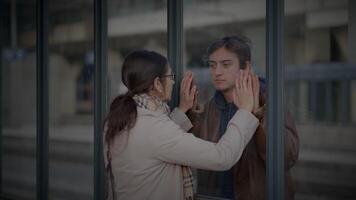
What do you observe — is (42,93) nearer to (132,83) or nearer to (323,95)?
(132,83)

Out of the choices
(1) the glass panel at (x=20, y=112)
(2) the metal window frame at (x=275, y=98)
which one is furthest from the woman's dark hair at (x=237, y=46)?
(1) the glass panel at (x=20, y=112)

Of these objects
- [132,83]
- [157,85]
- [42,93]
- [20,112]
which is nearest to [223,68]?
[157,85]

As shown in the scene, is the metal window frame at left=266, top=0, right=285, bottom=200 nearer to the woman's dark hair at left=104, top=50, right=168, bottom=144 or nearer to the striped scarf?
the striped scarf

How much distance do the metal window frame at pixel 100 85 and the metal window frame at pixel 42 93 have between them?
61 centimetres

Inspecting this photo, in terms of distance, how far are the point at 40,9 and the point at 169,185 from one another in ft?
6.48

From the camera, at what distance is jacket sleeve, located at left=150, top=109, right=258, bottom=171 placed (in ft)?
7.45

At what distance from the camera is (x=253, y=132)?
241 cm

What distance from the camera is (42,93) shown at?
12.3 ft

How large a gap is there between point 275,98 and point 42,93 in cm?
195

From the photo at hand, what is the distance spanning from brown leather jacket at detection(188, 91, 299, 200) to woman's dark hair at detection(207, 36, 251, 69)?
25 centimetres

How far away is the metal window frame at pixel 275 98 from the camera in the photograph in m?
2.47

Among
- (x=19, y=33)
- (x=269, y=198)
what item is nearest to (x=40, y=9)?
(x=19, y=33)

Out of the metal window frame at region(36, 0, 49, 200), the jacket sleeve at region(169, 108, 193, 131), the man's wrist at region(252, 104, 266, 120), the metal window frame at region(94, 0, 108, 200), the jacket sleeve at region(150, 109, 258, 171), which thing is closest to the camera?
the jacket sleeve at region(150, 109, 258, 171)

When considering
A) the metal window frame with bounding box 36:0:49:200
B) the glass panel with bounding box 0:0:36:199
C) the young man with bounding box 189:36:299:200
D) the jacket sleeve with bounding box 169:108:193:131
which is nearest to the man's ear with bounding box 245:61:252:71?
the young man with bounding box 189:36:299:200
